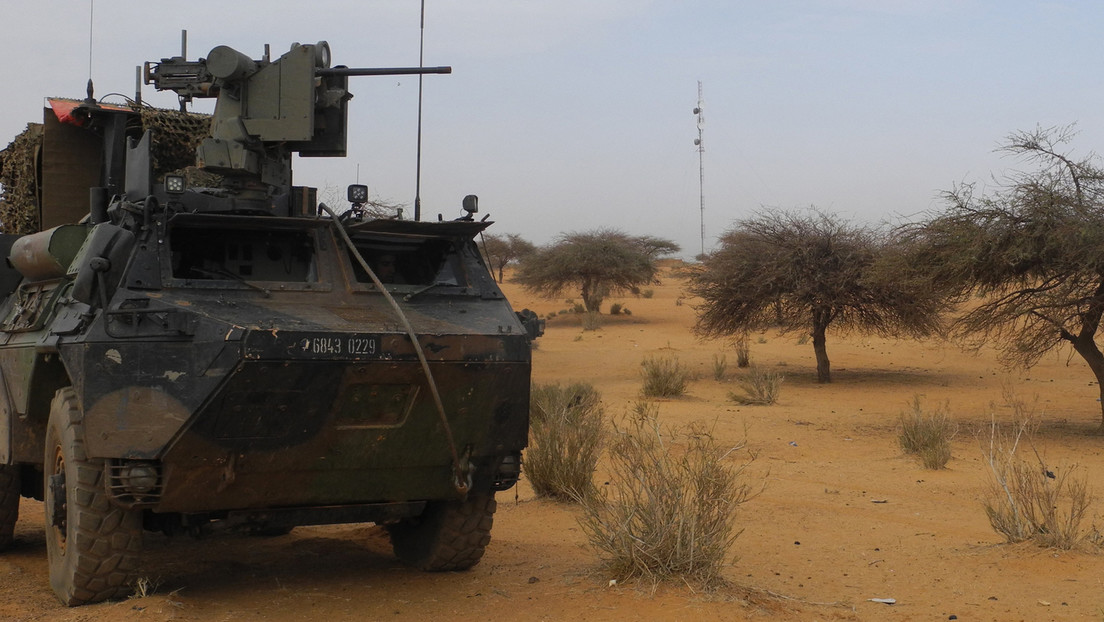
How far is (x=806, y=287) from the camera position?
20.3m

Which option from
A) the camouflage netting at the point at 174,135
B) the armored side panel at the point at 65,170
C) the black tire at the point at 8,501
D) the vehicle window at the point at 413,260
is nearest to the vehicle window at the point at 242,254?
the vehicle window at the point at 413,260

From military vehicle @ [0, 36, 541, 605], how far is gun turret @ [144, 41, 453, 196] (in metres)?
0.01

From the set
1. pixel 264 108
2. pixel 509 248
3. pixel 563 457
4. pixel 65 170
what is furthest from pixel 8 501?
pixel 509 248

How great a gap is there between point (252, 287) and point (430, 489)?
143 cm

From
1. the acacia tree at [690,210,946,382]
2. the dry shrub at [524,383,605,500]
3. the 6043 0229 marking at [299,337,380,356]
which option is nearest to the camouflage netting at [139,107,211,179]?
the dry shrub at [524,383,605,500]

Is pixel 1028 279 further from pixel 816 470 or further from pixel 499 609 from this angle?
pixel 499 609

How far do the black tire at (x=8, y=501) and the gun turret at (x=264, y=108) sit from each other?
253cm

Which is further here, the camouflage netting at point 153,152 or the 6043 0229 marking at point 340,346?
the camouflage netting at point 153,152

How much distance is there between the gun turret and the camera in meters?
6.74

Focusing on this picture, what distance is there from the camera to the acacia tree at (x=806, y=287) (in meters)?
20.4

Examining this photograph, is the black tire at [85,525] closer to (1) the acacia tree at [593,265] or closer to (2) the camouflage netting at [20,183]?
(2) the camouflage netting at [20,183]

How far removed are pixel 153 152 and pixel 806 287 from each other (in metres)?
13.8

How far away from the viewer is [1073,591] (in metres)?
5.99

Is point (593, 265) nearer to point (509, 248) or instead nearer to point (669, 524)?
point (509, 248)
